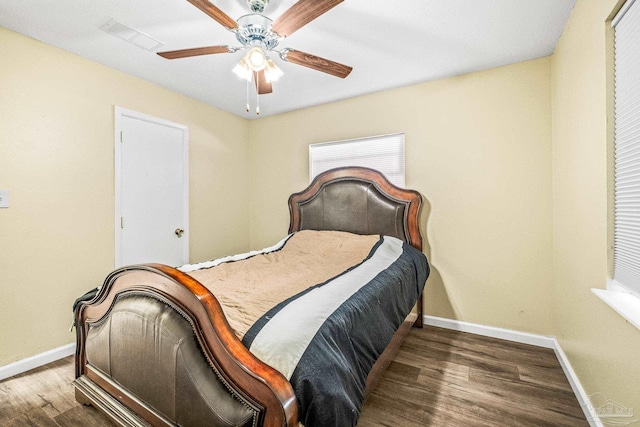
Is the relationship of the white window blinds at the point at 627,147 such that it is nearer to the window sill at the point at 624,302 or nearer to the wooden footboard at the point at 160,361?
the window sill at the point at 624,302

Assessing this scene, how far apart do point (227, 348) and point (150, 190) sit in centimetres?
242

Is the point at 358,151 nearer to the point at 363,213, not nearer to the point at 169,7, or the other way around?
the point at 363,213

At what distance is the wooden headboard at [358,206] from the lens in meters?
2.82

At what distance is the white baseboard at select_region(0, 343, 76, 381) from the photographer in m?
1.98

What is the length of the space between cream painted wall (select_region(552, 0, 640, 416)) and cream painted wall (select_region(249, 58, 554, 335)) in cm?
18

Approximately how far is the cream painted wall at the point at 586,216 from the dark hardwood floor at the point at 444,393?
23cm

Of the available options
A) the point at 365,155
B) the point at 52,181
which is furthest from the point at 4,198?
the point at 365,155

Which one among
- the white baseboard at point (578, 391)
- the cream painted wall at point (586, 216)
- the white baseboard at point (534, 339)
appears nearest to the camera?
the cream painted wall at point (586, 216)

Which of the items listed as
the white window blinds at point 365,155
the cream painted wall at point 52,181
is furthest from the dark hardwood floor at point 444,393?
the white window blinds at point 365,155

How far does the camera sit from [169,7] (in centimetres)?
176

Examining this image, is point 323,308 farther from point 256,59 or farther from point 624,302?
point 256,59

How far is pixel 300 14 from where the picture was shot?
4.69 ft

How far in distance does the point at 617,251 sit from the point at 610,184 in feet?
1.07

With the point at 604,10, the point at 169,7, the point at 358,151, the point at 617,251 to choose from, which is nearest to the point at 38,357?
the point at 169,7
